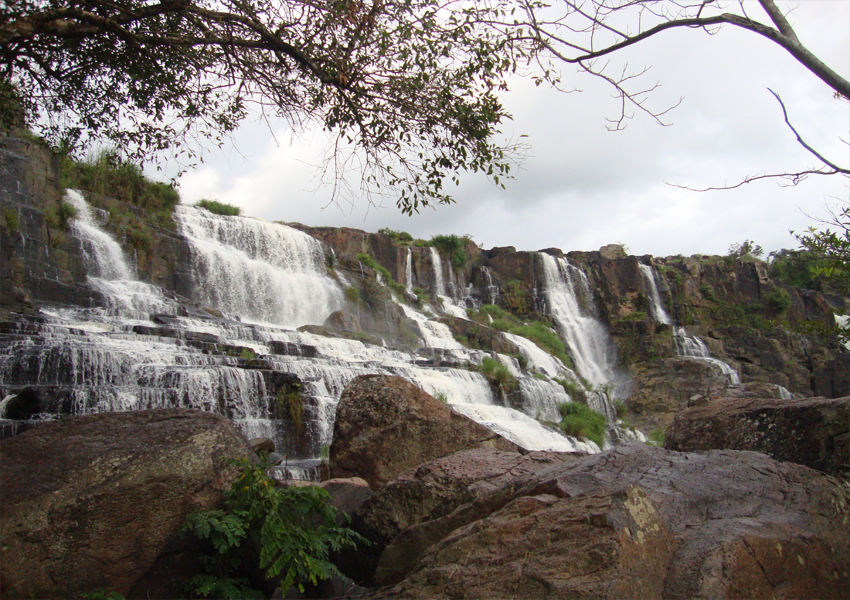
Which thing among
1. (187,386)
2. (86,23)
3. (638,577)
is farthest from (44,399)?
(638,577)

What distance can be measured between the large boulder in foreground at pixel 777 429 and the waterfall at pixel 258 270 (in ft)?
53.4

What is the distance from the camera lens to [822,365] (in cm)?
3142

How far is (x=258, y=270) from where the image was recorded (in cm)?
2089

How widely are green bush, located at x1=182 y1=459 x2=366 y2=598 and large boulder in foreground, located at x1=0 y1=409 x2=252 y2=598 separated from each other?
20 cm

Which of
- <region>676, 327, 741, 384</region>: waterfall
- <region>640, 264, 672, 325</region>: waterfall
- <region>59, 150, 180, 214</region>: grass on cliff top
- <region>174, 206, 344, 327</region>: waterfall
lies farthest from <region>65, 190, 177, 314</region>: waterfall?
<region>640, 264, 672, 325</region>: waterfall

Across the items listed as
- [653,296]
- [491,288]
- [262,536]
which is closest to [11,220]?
[262,536]

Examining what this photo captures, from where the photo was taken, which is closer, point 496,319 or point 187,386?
point 187,386

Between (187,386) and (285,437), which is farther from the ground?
(187,386)

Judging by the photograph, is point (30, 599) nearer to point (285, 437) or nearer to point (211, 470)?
point (211, 470)

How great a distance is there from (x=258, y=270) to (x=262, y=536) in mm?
17770

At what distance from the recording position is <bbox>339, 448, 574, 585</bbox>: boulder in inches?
179

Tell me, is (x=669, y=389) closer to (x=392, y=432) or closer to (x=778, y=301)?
(x=778, y=301)

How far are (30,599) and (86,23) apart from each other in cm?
439

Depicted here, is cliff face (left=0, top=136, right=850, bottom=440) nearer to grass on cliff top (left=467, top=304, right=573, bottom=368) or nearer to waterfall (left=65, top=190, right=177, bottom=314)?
waterfall (left=65, top=190, right=177, bottom=314)
